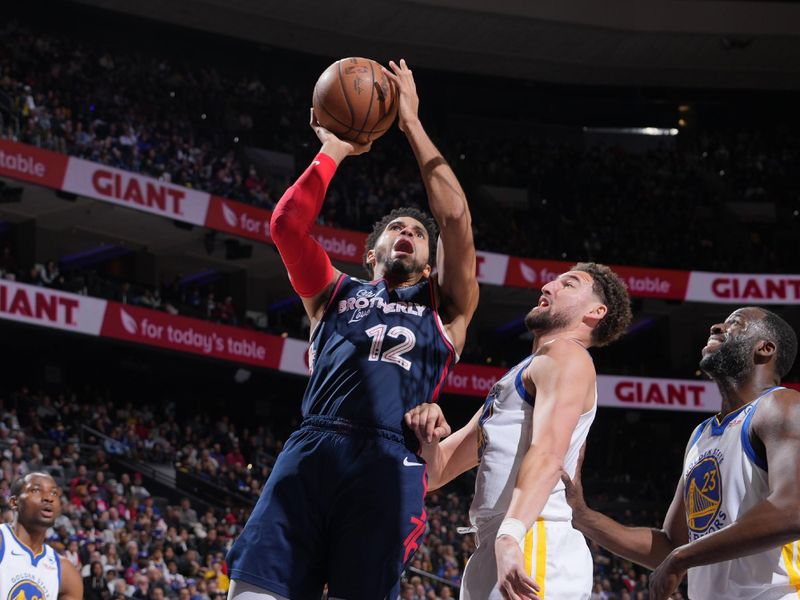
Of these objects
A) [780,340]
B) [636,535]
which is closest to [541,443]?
[636,535]

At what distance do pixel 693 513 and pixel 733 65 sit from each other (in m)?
24.7

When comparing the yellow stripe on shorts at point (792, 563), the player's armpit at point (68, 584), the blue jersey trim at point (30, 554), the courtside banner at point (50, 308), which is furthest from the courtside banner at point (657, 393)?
the yellow stripe on shorts at point (792, 563)

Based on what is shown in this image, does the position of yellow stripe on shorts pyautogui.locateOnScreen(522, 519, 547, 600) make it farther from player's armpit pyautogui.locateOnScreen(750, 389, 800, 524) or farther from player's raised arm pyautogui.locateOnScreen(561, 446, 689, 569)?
player's armpit pyautogui.locateOnScreen(750, 389, 800, 524)

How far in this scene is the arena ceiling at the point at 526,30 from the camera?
23.7 metres

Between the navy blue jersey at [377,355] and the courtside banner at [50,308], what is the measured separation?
13599 mm

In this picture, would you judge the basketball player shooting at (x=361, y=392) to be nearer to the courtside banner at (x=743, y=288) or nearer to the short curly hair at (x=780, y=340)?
the short curly hair at (x=780, y=340)

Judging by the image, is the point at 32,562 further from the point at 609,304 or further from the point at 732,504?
the point at 732,504

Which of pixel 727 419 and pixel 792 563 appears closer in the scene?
pixel 792 563

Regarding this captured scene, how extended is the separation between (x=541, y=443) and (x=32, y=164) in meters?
15.7

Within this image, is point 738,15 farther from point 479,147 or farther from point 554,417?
point 554,417

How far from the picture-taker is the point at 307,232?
401cm

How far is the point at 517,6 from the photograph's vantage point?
936 inches

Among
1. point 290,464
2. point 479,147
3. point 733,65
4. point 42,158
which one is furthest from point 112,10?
point 290,464

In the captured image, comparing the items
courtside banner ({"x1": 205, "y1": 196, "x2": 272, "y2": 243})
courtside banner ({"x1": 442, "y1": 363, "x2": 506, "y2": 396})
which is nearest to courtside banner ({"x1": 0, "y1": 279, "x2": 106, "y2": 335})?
courtside banner ({"x1": 205, "y1": 196, "x2": 272, "y2": 243})
